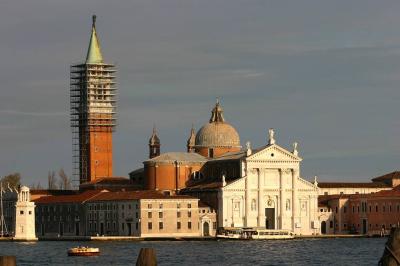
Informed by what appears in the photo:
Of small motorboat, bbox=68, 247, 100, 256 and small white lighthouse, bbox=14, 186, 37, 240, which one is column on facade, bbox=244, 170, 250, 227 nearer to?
small white lighthouse, bbox=14, 186, 37, 240

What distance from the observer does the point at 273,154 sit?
311ft

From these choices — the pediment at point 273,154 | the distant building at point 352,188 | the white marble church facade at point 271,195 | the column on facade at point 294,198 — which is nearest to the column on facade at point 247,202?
the white marble church facade at point 271,195

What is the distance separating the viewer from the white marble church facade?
93.6 metres

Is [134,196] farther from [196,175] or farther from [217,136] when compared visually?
[217,136]

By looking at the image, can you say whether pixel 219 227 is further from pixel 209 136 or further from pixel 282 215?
pixel 209 136

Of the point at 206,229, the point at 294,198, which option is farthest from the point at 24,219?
the point at 294,198

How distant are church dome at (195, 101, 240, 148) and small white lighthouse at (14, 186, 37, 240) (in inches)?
863

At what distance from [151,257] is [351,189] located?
96.2 m

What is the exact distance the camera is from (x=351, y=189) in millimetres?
105125

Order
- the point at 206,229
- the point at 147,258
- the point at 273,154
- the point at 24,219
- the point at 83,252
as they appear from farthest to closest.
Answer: the point at 273,154 → the point at 206,229 → the point at 24,219 → the point at 83,252 → the point at 147,258

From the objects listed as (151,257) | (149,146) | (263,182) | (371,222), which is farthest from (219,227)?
(151,257)

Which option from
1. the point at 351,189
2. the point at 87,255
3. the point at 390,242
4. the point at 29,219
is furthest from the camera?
the point at 351,189

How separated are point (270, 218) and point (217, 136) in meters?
12.3

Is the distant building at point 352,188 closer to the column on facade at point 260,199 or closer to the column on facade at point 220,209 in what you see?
the column on facade at point 260,199
